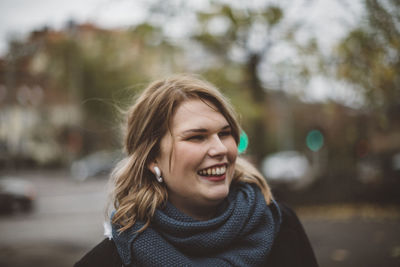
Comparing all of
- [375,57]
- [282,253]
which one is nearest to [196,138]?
[282,253]

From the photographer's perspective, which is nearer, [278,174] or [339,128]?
[339,128]

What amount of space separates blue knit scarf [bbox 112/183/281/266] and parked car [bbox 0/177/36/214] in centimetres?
1294

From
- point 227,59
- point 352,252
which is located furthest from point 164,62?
point 352,252

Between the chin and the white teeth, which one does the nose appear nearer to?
the white teeth

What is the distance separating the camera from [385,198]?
9.88 meters

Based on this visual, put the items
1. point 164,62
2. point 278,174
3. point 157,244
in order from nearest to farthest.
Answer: point 157,244 < point 164,62 < point 278,174

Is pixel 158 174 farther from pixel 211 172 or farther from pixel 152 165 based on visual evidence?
pixel 211 172

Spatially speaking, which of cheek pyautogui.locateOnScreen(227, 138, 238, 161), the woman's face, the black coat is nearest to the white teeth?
Result: the woman's face

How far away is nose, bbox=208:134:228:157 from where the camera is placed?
6.12 ft

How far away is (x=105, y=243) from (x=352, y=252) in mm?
4866

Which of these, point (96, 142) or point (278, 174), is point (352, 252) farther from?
point (96, 142)

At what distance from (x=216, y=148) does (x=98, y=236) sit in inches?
303

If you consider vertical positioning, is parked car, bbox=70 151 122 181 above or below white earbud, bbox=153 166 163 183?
below

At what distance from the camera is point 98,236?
28.3 ft
